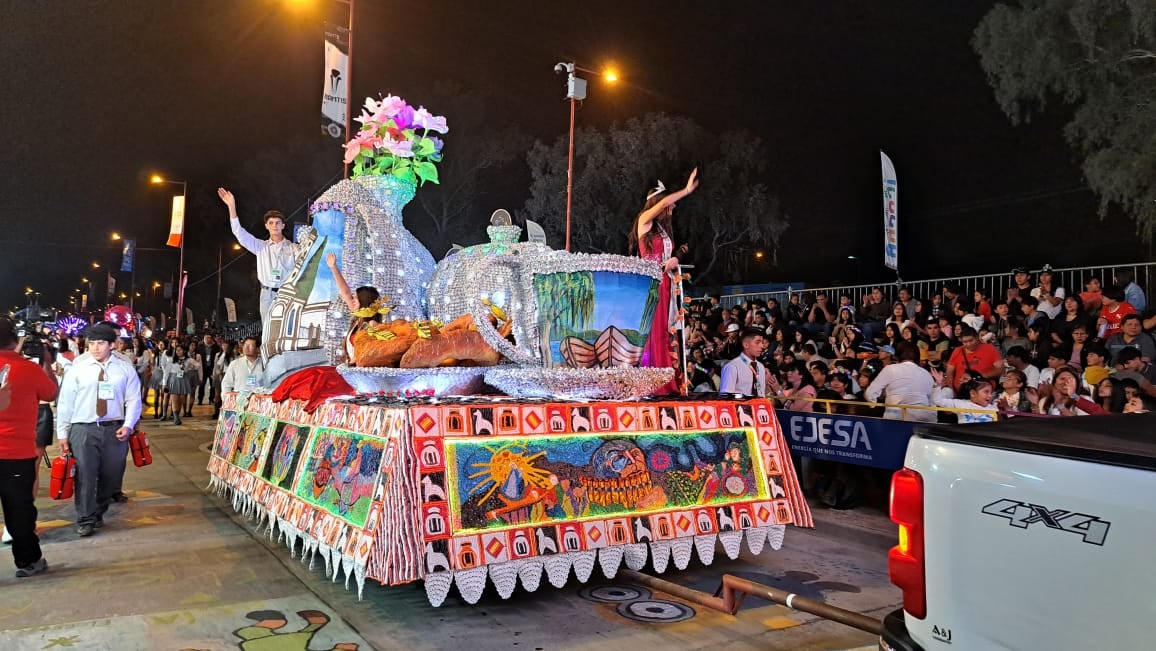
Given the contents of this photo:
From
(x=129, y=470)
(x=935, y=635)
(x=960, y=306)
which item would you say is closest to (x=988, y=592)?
(x=935, y=635)

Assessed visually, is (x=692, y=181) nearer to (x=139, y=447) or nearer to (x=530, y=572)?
(x=530, y=572)

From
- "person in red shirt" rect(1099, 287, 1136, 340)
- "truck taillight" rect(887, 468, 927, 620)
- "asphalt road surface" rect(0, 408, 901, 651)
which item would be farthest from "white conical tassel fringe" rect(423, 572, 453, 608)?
"person in red shirt" rect(1099, 287, 1136, 340)

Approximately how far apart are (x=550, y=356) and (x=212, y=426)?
14136mm

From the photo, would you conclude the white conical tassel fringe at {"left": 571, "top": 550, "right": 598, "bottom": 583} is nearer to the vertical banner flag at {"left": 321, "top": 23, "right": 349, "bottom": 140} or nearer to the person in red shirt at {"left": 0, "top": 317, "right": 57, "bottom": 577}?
the person in red shirt at {"left": 0, "top": 317, "right": 57, "bottom": 577}

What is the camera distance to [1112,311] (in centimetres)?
840

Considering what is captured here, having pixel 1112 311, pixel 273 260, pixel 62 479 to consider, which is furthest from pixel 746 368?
pixel 62 479

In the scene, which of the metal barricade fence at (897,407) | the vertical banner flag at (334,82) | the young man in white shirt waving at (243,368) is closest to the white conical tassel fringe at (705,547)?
the metal barricade fence at (897,407)

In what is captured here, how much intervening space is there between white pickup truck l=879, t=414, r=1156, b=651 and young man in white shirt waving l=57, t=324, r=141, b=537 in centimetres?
676

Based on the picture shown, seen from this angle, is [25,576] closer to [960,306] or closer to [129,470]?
[129,470]

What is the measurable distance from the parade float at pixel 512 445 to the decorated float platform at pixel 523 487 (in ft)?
0.04

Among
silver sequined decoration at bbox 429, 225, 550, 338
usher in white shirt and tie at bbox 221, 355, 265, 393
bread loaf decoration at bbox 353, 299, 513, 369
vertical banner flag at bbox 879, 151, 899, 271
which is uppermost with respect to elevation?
vertical banner flag at bbox 879, 151, 899, 271

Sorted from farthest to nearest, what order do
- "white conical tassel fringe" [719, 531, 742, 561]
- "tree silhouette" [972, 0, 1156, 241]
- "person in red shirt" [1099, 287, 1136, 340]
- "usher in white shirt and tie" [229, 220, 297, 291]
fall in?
"tree silhouette" [972, 0, 1156, 241] < "person in red shirt" [1099, 287, 1136, 340] < "usher in white shirt and tie" [229, 220, 297, 291] < "white conical tassel fringe" [719, 531, 742, 561]

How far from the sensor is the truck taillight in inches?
79.3

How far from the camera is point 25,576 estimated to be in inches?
203
